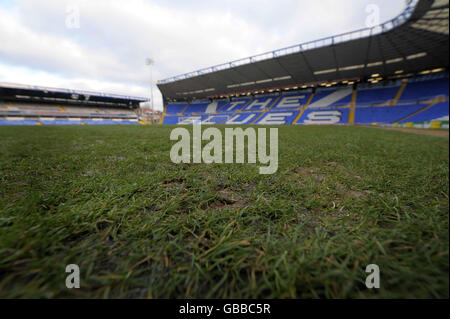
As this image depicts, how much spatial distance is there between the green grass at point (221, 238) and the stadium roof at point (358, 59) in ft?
46.7

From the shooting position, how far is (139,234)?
0.60m

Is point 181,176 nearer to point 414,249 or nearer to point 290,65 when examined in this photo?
point 414,249

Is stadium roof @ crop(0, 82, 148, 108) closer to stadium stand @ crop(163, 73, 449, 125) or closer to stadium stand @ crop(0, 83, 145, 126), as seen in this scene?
stadium stand @ crop(0, 83, 145, 126)

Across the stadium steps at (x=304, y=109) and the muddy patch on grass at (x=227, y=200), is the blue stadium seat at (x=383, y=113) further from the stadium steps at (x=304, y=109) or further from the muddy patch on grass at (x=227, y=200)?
Answer: the muddy patch on grass at (x=227, y=200)

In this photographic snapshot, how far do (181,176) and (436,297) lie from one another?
46.5 inches

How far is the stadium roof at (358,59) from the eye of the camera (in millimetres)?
10375

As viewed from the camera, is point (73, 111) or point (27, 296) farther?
point (73, 111)

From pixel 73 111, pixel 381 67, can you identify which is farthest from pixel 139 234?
pixel 73 111

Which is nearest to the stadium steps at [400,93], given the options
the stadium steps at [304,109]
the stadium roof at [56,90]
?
the stadium steps at [304,109]

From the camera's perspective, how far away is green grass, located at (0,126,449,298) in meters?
0.40

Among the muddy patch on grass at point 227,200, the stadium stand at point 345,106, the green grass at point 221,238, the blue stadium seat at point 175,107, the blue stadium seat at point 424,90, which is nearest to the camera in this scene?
the green grass at point 221,238

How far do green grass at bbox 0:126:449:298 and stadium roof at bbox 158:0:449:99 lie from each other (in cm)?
1423

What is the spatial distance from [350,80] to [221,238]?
25.6 m

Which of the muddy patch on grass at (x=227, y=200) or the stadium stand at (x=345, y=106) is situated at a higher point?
the stadium stand at (x=345, y=106)
